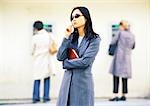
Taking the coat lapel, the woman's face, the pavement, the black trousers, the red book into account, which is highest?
the woman's face

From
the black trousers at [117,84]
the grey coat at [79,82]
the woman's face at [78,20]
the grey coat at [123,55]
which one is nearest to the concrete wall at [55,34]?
the black trousers at [117,84]

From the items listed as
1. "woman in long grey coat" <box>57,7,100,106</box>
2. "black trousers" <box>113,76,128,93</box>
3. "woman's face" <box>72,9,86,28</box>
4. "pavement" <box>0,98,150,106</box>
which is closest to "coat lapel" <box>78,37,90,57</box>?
"woman in long grey coat" <box>57,7,100,106</box>

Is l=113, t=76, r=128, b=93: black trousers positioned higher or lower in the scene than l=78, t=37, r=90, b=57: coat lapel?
lower

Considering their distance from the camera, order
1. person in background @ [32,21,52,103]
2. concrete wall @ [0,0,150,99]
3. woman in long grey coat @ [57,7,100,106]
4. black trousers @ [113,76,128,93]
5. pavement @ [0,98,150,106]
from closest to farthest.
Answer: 1. woman in long grey coat @ [57,7,100,106]
2. pavement @ [0,98,150,106]
3. person in background @ [32,21,52,103]
4. black trousers @ [113,76,128,93]
5. concrete wall @ [0,0,150,99]

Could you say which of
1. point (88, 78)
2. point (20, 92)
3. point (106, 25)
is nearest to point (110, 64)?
point (106, 25)

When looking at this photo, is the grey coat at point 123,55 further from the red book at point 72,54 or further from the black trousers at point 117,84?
the red book at point 72,54

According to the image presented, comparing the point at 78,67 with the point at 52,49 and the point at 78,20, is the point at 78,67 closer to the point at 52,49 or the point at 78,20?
the point at 78,20

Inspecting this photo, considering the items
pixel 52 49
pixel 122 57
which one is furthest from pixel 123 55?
pixel 52 49

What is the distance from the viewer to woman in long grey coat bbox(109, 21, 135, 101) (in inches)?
420

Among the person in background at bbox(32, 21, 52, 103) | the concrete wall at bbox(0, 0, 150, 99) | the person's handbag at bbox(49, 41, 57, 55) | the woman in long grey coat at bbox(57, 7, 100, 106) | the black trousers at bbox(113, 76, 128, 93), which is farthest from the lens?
the concrete wall at bbox(0, 0, 150, 99)

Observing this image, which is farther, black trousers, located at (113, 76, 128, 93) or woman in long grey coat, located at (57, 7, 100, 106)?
black trousers, located at (113, 76, 128, 93)

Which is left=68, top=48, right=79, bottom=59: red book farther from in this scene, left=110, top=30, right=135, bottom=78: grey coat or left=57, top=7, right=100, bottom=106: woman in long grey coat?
left=110, top=30, right=135, bottom=78: grey coat

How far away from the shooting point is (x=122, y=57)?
10844 mm

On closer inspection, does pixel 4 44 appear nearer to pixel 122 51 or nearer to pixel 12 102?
pixel 12 102
